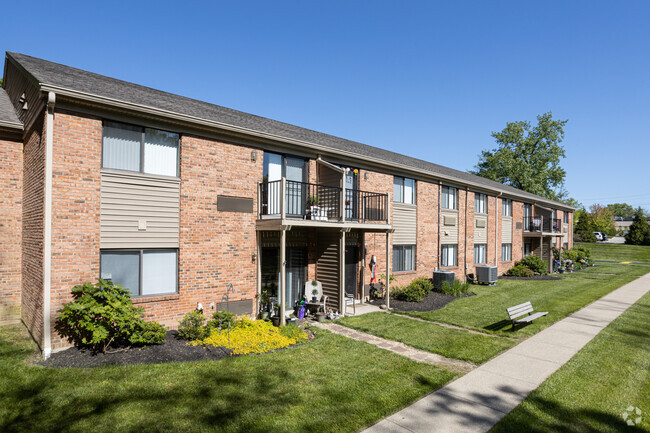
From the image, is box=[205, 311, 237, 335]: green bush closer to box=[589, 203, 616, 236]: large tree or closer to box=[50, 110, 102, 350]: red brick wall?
box=[50, 110, 102, 350]: red brick wall

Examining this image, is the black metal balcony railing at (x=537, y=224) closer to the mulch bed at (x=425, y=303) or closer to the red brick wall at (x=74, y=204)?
the mulch bed at (x=425, y=303)

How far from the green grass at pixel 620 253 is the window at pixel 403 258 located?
3654cm

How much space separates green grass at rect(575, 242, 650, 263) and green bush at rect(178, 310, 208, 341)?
47070 millimetres

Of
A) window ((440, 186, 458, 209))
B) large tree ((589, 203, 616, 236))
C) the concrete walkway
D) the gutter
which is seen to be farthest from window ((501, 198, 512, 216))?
large tree ((589, 203, 616, 236))

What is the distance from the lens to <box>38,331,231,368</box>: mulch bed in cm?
702

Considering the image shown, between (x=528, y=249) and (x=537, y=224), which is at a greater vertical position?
(x=537, y=224)

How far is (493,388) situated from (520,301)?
983cm

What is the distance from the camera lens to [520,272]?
2288 centimetres

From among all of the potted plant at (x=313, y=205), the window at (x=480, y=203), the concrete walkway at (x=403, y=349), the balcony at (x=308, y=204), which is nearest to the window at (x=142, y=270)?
the balcony at (x=308, y=204)

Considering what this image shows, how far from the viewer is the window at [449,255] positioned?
61.5ft

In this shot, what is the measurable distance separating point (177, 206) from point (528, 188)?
43.9 m

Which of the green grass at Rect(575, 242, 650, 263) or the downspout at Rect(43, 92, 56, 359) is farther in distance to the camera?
the green grass at Rect(575, 242, 650, 263)

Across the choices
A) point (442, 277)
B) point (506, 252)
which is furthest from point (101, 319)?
point (506, 252)

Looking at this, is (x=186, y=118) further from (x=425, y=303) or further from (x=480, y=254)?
(x=480, y=254)
